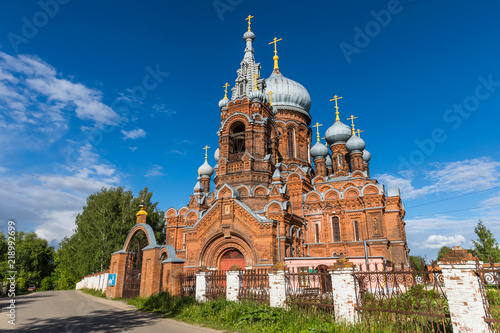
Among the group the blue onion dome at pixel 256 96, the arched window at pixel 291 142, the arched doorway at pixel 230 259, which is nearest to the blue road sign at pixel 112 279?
the arched doorway at pixel 230 259

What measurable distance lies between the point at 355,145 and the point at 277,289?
66.1ft

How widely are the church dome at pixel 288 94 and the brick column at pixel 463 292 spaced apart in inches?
1021

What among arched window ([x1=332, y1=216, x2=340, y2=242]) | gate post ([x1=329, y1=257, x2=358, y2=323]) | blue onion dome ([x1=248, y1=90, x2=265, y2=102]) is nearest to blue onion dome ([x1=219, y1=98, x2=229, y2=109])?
blue onion dome ([x1=248, y1=90, x2=265, y2=102])

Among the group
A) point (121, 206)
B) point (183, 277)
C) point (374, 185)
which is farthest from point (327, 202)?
point (121, 206)

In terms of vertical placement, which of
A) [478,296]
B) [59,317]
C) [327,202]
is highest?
[327,202]

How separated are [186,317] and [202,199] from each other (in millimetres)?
16285

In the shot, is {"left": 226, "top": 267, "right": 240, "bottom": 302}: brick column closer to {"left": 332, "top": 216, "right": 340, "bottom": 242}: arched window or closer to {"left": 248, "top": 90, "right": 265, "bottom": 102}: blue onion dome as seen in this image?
{"left": 332, "top": 216, "right": 340, "bottom": 242}: arched window

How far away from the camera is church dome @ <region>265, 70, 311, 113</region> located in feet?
102

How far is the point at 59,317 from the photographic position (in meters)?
10.9

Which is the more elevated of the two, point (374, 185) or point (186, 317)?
point (374, 185)

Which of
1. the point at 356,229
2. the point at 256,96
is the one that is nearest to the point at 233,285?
the point at 356,229

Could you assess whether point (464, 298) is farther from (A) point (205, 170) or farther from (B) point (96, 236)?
(B) point (96, 236)

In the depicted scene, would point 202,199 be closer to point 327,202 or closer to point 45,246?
point 327,202

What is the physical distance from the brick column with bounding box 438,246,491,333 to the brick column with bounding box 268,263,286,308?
4659 mm
